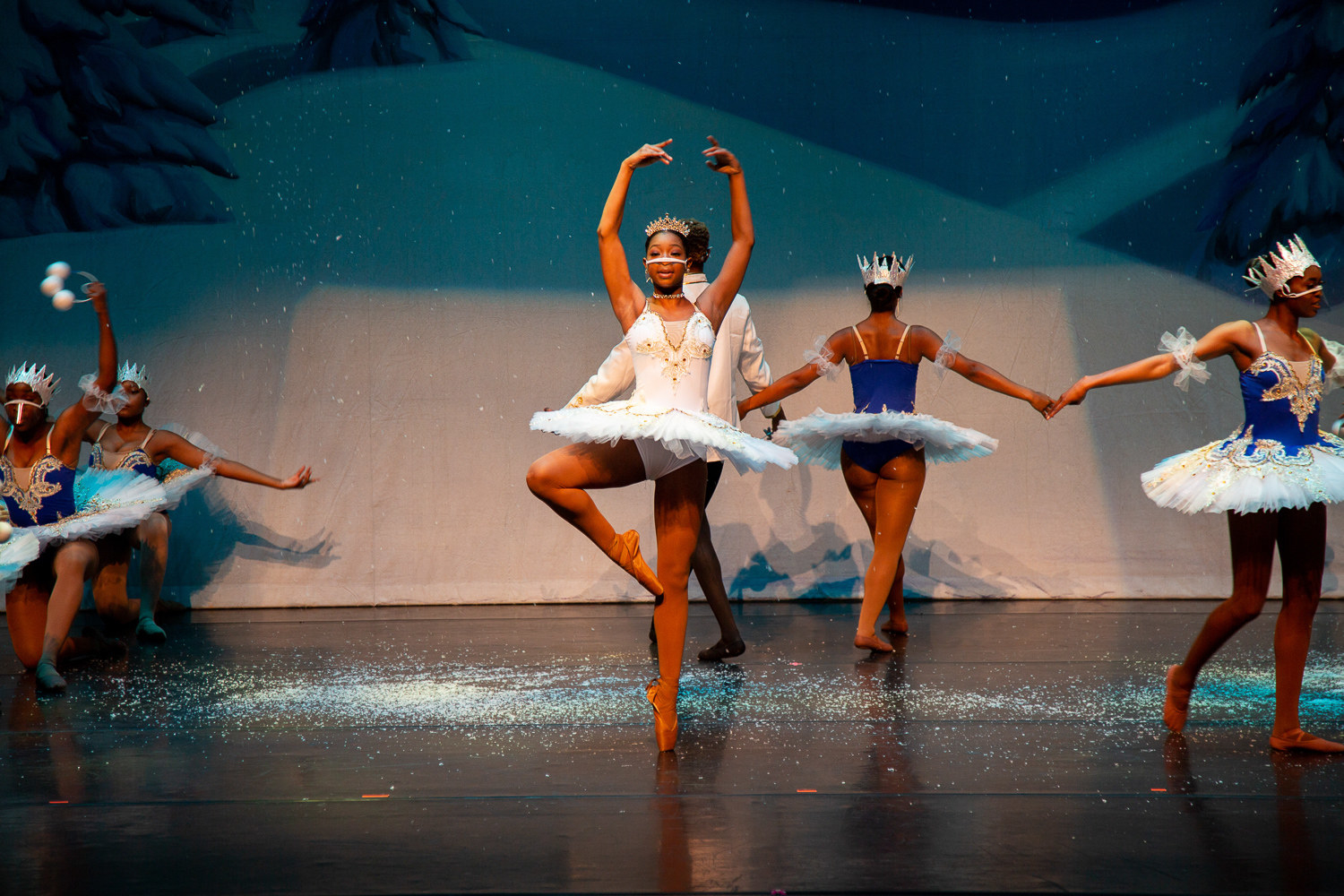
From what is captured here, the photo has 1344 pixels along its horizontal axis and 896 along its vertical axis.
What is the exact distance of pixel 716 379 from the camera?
4.54m

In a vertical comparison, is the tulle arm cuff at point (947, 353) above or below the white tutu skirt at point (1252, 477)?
above

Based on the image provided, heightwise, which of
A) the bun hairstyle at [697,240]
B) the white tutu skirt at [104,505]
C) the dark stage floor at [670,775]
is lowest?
the dark stage floor at [670,775]

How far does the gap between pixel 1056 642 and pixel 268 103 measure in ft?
16.3

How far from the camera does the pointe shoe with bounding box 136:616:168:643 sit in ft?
17.6

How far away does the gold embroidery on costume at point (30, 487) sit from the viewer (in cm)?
462

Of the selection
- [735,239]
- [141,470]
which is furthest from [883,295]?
[141,470]

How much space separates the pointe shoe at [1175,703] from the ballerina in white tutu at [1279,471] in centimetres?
2

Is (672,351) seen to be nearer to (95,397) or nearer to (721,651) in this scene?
(721,651)

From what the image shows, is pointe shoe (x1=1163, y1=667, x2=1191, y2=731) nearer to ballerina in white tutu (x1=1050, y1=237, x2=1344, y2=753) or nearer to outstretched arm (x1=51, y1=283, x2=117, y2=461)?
ballerina in white tutu (x1=1050, y1=237, x2=1344, y2=753)

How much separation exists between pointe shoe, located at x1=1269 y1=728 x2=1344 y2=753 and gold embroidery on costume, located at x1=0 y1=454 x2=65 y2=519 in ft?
14.3

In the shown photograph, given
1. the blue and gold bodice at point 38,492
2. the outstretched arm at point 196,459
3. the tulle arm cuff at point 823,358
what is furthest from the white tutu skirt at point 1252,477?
the blue and gold bodice at point 38,492

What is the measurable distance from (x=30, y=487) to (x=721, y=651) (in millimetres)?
2775

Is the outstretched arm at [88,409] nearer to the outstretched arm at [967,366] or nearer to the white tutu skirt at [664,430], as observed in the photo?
the white tutu skirt at [664,430]

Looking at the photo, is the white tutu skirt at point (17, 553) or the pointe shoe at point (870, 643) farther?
the pointe shoe at point (870, 643)
